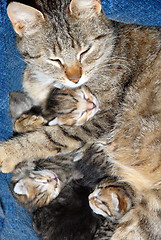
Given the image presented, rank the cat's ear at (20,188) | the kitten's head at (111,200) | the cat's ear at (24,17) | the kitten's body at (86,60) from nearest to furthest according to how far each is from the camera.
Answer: the cat's ear at (24,17)
the kitten's body at (86,60)
the kitten's head at (111,200)
the cat's ear at (20,188)

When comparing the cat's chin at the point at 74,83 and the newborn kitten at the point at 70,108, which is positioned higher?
the cat's chin at the point at 74,83

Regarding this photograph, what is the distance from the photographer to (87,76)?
141cm

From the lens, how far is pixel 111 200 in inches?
57.4

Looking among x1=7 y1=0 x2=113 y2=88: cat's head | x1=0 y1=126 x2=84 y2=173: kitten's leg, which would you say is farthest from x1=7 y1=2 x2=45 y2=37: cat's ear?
x1=0 y1=126 x2=84 y2=173: kitten's leg

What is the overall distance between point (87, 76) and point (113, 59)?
19cm

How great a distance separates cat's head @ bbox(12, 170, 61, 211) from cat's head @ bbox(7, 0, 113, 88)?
1.81 ft

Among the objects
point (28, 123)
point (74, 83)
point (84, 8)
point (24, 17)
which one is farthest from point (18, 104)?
point (84, 8)

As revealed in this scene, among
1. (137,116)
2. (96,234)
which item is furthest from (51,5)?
(96,234)

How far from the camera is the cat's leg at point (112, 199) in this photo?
143cm

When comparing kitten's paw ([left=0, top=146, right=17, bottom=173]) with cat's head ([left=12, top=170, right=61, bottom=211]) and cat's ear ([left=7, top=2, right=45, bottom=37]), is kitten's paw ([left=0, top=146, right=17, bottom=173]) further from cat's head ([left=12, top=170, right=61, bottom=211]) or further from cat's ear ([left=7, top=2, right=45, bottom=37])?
cat's ear ([left=7, top=2, right=45, bottom=37])

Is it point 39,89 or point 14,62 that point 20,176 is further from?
point 14,62

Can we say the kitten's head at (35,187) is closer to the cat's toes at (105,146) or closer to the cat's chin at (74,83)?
the cat's toes at (105,146)

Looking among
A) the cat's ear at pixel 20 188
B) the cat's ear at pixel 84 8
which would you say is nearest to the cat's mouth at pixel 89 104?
the cat's ear at pixel 84 8

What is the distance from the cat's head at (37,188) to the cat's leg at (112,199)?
0.77 feet
